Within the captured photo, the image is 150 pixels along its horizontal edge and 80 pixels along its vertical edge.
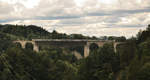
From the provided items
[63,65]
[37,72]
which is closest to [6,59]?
[37,72]

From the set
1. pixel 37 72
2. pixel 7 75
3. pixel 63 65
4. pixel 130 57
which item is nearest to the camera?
pixel 130 57

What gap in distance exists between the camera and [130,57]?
83.1 meters

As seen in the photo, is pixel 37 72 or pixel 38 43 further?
pixel 38 43

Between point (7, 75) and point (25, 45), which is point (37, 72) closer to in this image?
point (7, 75)

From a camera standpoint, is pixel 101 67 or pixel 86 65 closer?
pixel 101 67

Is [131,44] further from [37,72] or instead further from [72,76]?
[37,72]

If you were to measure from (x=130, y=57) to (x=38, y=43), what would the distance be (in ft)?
281

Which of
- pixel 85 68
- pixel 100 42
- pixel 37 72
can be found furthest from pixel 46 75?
pixel 100 42

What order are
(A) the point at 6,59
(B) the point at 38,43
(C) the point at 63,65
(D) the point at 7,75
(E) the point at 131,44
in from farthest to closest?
(B) the point at 38,43 → (C) the point at 63,65 → (A) the point at 6,59 → (D) the point at 7,75 → (E) the point at 131,44

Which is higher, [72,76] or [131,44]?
[131,44]

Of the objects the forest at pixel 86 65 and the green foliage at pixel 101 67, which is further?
the green foliage at pixel 101 67

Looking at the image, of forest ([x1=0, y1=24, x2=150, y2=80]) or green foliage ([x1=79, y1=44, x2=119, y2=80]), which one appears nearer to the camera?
forest ([x1=0, y1=24, x2=150, y2=80])

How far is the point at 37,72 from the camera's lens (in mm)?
120812

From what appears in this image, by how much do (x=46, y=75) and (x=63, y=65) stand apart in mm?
15457
